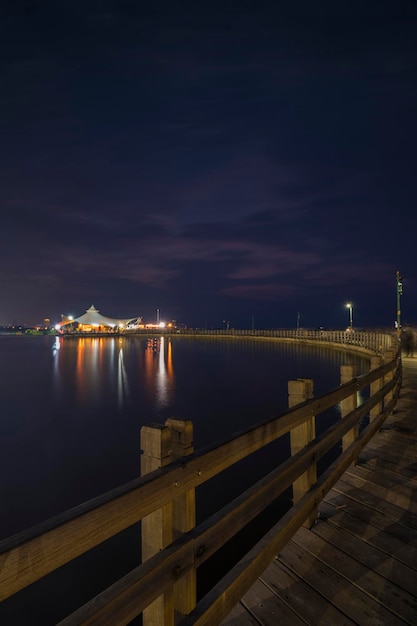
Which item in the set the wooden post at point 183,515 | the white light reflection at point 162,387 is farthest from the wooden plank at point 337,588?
the white light reflection at point 162,387

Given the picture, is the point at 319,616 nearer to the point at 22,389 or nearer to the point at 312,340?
the point at 22,389

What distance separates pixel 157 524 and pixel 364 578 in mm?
2289

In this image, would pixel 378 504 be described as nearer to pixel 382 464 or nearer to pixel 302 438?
pixel 382 464

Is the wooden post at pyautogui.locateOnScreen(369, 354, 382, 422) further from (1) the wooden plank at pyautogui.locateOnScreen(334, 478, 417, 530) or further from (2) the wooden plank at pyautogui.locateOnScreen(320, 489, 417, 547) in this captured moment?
(2) the wooden plank at pyautogui.locateOnScreen(320, 489, 417, 547)

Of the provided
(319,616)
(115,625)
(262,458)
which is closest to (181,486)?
(115,625)

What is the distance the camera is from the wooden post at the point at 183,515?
2203mm

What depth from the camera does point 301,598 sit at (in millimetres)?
2951

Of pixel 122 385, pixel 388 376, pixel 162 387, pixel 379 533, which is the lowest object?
pixel 162 387

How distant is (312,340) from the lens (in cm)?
6988

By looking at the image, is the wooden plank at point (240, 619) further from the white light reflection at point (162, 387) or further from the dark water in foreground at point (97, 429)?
the white light reflection at point (162, 387)

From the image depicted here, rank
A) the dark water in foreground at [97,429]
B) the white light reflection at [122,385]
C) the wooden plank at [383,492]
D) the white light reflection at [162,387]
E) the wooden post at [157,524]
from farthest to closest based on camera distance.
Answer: the white light reflection at [122,385], the white light reflection at [162,387], the dark water in foreground at [97,429], the wooden plank at [383,492], the wooden post at [157,524]

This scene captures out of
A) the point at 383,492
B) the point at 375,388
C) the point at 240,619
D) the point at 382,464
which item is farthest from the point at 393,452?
the point at 240,619

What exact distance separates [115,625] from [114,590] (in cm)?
14

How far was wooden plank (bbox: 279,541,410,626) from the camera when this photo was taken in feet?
9.23
